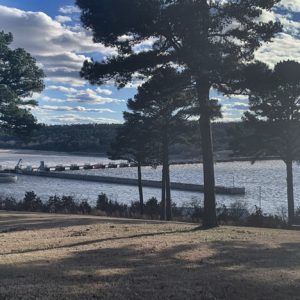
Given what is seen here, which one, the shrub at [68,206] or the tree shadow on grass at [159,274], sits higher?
the tree shadow on grass at [159,274]

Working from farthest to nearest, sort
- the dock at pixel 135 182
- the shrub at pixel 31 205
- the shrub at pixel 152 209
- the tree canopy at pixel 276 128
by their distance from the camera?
the dock at pixel 135 182
the shrub at pixel 152 209
the shrub at pixel 31 205
the tree canopy at pixel 276 128

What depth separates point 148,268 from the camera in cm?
780

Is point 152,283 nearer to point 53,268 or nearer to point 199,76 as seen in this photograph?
point 53,268

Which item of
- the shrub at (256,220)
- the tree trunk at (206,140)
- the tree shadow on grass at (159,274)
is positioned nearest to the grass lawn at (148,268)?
the tree shadow on grass at (159,274)

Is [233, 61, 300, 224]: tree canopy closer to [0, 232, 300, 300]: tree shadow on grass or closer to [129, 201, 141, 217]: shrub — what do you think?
[129, 201, 141, 217]: shrub

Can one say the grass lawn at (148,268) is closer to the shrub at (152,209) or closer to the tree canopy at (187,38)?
the tree canopy at (187,38)

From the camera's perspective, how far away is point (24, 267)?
775 cm

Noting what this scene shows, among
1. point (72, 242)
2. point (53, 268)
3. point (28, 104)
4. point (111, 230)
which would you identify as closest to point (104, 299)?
point (53, 268)

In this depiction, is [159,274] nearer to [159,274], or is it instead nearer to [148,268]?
A: [159,274]

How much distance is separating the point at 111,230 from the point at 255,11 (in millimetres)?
7792

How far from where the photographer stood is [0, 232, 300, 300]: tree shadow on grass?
609 centimetres

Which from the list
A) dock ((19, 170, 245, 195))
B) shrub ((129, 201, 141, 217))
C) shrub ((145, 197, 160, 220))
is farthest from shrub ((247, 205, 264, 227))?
dock ((19, 170, 245, 195))

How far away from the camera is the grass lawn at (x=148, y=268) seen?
20.2 ft

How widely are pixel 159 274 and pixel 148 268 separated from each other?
567mm
